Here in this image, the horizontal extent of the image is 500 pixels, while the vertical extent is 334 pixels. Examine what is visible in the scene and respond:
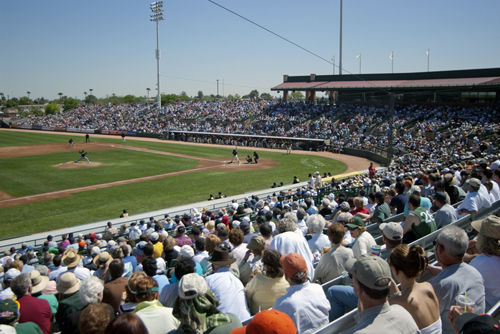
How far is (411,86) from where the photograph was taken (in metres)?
43.8

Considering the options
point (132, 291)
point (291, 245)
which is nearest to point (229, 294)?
point (132, 291)

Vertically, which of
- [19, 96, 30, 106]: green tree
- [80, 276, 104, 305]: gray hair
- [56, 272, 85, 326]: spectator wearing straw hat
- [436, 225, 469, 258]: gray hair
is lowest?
[56, 272, 85, 326]: spectator wearing straw hat

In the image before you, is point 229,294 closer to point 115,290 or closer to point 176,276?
point 176,276

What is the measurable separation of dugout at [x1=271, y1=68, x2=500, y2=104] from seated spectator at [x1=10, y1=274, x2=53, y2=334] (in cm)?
3515

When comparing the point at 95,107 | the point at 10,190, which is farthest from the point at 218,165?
the point at 95,107

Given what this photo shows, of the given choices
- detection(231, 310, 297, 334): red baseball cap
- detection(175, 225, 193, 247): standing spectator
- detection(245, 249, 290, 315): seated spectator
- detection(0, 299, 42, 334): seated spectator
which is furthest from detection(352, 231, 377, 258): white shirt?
detection(175, 225, 193, 247): standing spectator

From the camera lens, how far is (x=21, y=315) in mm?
4352

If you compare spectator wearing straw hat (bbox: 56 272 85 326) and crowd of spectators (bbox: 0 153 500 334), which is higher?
crowd of spectators (bbox: 0 153 500 334)

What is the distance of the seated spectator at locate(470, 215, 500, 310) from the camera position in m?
3.90

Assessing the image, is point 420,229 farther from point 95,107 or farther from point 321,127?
point 95,107

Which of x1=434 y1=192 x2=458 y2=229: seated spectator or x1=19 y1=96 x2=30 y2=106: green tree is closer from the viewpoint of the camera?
x1=434 y1=192 x2=458 y2=229: seated spectator

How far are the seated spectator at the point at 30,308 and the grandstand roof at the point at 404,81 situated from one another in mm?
42633

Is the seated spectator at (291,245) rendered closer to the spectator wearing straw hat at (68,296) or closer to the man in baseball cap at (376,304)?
the man in baseball cap at (376,304)

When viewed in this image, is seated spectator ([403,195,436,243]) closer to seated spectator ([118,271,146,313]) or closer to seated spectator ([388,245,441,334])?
seated spectator ([388,245,441,334])
